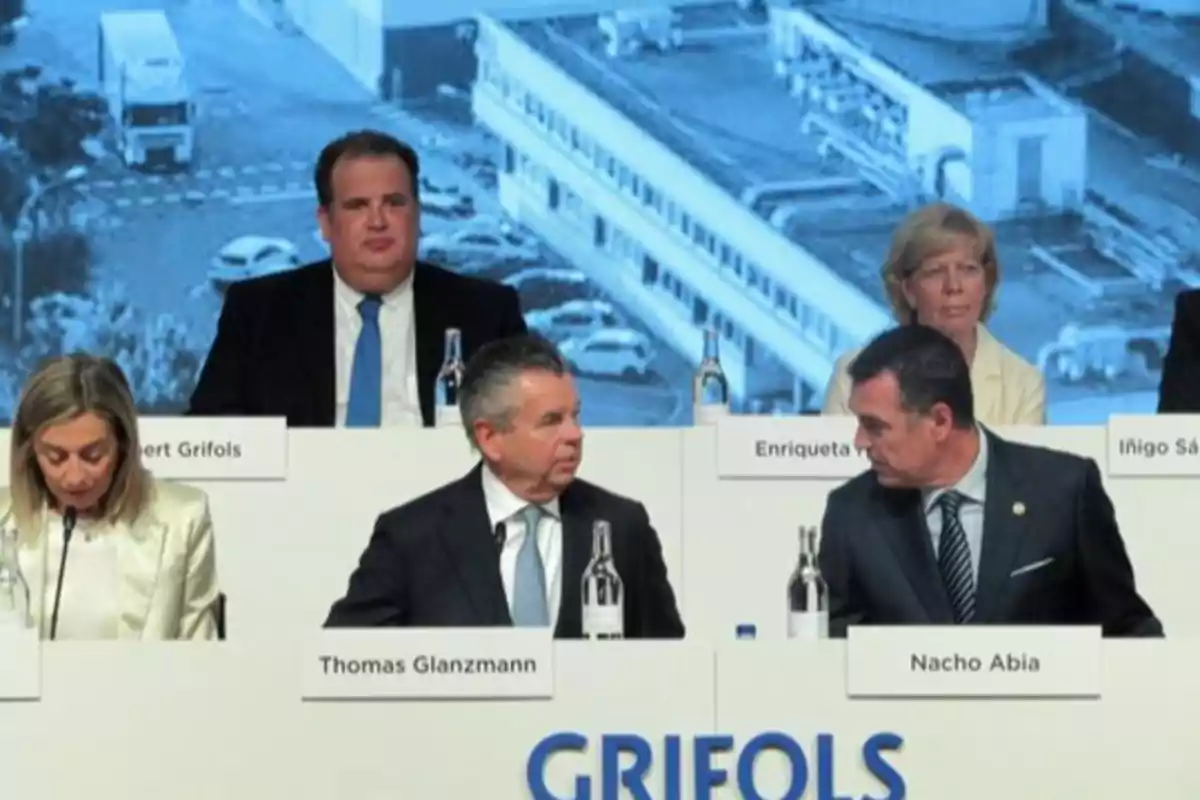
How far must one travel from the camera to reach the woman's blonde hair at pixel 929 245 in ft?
18.7

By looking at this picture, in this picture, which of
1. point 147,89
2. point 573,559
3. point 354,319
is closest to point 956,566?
point 573,559

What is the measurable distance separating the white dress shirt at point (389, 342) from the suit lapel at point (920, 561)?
4.15 ft

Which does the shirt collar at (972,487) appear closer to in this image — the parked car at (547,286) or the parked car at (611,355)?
the parked car at (611,355)

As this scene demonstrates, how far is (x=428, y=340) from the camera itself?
582cm

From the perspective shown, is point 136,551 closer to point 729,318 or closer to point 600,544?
point 600,544

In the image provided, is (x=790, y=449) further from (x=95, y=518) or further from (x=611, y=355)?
(x=611, y=355)

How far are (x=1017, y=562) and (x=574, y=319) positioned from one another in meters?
2.61

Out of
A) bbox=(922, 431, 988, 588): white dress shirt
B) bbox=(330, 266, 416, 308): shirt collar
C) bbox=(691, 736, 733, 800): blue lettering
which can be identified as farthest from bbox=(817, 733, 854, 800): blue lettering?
bbox=(330, 266, 416, 308): shirt collar

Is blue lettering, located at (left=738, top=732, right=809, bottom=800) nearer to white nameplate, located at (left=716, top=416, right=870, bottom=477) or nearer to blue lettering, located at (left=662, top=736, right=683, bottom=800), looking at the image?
blue lettering, located at (left=662, top=736, right=683, bottom=800)

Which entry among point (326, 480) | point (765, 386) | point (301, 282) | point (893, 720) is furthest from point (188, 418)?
point (765, 386)

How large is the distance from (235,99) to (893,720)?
11.9 ft

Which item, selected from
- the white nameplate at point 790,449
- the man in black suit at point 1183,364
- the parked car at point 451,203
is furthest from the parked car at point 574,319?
the white nameplate at point 790,449

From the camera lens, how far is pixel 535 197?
23.9 feet

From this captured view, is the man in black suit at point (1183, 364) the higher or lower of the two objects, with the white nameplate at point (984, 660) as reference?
higher
